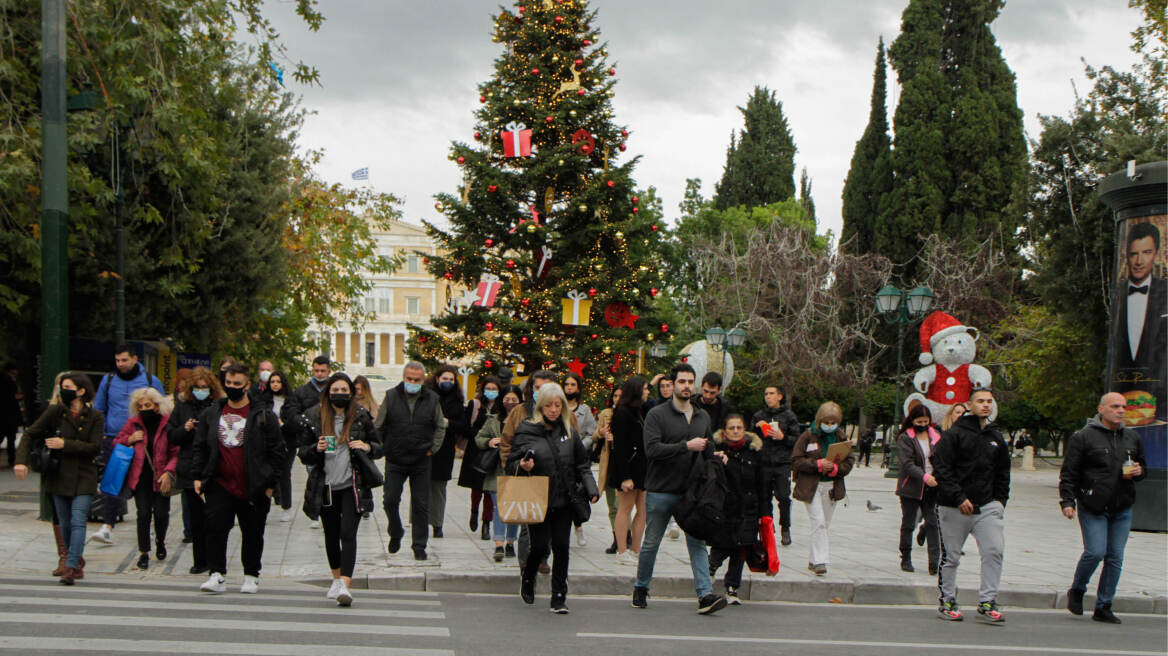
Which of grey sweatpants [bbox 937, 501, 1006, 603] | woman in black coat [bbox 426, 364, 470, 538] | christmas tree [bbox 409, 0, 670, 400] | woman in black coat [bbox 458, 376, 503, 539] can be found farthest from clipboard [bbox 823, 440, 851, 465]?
christmas tree [bbox 409, 0, 670, 400]

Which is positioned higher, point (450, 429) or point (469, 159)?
point (469, 159)

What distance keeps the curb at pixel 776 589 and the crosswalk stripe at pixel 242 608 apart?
4.20ft

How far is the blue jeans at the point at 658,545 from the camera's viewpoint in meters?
8.12

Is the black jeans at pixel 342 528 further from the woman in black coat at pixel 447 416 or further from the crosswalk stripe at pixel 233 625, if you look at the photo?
the woman in black coat at pixel 447 416

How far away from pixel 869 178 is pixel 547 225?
25866 mm

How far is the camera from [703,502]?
7.96 m

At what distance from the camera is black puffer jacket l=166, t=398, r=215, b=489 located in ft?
28.2

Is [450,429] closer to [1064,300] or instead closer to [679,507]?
[679,507]

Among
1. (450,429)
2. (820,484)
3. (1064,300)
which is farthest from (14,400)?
(1064,300)

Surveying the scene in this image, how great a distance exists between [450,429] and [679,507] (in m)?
4.14

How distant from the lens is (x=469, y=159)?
1097 inches

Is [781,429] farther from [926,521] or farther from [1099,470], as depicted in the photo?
[1099,470]

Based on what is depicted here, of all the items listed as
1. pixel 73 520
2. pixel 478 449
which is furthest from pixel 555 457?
pixel 73 520

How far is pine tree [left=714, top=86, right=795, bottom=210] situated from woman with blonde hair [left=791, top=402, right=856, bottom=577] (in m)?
50.4
